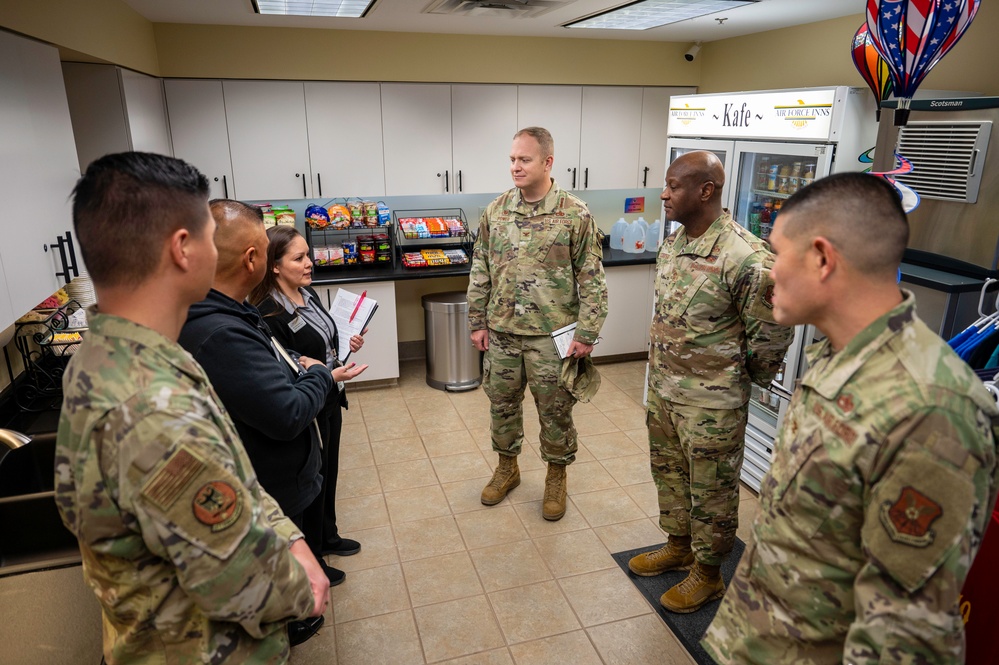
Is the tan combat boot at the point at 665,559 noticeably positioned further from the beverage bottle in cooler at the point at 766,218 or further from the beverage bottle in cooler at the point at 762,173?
the beverage bottle in cooler at the point at 762,173

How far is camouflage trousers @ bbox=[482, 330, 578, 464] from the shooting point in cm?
303

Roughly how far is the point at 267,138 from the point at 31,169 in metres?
2.47

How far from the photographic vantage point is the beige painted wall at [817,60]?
3.03 metres

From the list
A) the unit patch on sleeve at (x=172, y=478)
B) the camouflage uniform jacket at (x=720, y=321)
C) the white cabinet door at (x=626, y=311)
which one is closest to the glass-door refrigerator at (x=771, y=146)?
the camouflage uniform jacket at (x=720, y=321)

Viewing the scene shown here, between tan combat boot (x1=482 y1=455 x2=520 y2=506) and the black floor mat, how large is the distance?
2.24ft

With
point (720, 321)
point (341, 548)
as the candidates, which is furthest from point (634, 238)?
point (341, 548)

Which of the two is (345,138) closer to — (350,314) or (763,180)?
(350,314)

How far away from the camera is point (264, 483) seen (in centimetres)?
185

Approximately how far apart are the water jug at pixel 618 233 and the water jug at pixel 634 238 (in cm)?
5

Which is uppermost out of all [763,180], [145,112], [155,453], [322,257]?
[145,112]

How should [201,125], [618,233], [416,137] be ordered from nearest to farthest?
[201,125]
[416,137]
[618,233]

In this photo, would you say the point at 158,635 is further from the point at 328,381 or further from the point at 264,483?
the point at 328,381

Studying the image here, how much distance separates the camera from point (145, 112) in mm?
3652

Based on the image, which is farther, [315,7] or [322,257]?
[322,257]
